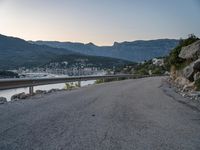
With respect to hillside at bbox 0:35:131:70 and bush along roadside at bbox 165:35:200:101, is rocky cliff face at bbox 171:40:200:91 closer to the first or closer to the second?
bush along roadside at bbox 165:35:200:101

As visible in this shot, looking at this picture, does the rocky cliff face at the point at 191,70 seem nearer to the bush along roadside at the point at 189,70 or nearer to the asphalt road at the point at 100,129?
the bush along roadside at the point at 189,70

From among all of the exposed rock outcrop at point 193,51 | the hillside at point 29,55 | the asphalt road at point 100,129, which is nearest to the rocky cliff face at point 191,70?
the exposed rock outcrop at point 193,51

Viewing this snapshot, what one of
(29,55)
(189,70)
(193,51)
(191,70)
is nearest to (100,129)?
(191,70)

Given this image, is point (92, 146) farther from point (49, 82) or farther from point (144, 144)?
point (49, 82)

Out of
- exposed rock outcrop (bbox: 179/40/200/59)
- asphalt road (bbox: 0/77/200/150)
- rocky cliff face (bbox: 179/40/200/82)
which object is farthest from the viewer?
exposed rock outcrop (bbox: 179/40/200/59)

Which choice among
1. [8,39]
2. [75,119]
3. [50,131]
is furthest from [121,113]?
[8,39]

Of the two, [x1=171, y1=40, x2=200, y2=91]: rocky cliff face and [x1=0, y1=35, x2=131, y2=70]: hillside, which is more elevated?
[x1=171, y1=40, x2=200, y2=91]: rocky cliff face

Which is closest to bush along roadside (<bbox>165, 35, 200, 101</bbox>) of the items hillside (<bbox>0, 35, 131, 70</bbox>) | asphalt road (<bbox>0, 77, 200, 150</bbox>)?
asphalt road (<bbox>0, 77, 200, 150</bbox>)

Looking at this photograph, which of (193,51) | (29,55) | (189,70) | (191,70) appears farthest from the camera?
(29,55)

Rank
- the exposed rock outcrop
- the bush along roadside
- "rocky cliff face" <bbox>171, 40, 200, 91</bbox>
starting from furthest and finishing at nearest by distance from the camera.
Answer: the exposed rock outcrop, "rocky cliff face" <bbox>171, 40, 200, 91</bbox>, the bush along roadside

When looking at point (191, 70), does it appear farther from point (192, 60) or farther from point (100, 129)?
point (100, 129)

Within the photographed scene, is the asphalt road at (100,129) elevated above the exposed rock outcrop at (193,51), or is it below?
below

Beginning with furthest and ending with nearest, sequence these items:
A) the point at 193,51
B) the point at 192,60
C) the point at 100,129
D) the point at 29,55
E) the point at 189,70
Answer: the point at 29,55 → the point at 192,60 → the point at 193,51 → the point at 189,70 → the point at 100,129

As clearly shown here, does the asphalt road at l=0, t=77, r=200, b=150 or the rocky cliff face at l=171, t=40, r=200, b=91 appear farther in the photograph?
the rocky cliff face at l=171, t=40, r=200, b=91
